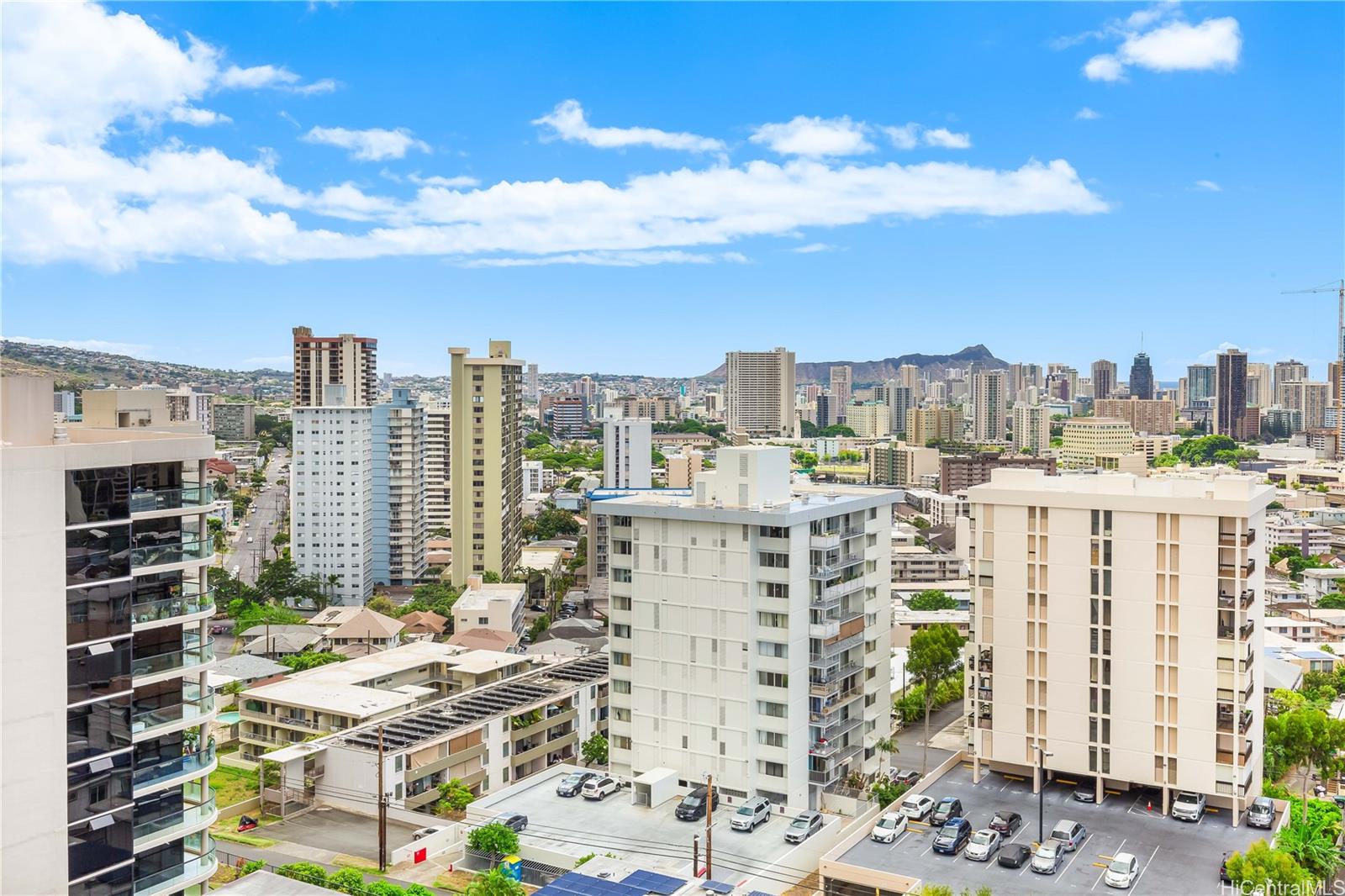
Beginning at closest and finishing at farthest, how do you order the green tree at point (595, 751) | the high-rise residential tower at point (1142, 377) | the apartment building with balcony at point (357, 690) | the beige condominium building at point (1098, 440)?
the green tree at point (595, 751)
the apartment building with balcony at point (357, 690)
the beige condominium building at point (1098, 440)
the high-rise residential tower at point (1142, 377)

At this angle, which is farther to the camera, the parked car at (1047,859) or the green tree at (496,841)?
the green tree at (496,841)

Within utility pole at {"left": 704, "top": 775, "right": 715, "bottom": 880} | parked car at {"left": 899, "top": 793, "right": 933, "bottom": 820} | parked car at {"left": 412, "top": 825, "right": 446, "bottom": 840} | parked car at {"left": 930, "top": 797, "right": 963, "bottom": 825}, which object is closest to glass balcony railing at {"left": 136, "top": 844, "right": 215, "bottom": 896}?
utility pole at {"left": 704, "top": 775, "right": 715, "bottom": 880}

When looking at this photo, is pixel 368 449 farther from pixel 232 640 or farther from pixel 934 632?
pixel 934 632

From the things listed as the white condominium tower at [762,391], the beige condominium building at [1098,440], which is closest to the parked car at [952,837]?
the beige condominium building at [1098,440]

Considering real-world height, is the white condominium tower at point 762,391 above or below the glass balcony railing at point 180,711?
above

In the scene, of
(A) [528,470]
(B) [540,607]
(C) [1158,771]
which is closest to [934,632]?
(C) [1158,771]

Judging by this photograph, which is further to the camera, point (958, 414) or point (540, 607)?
point (958, 414)

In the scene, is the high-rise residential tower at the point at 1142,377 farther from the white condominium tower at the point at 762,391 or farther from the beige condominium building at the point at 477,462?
the beige condominium building at the point at 477,462
